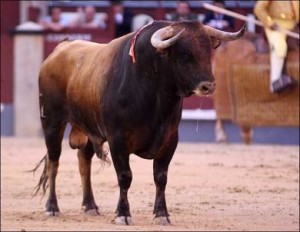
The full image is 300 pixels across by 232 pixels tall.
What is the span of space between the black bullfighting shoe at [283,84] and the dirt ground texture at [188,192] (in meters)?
0.69

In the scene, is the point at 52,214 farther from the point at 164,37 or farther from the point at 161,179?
the point at 164,37

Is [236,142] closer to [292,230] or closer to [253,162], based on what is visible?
[253,162]

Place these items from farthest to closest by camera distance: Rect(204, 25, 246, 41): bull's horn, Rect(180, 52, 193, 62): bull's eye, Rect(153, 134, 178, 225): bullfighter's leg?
Rect(153, 134, 178, 225): bullfighter's leg
Rect(204, 25, 246, 41): bull's horn
Rect(180, 52, 193, 62): bull's eye

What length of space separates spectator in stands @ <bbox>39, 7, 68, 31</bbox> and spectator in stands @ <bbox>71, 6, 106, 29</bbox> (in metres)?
0.18

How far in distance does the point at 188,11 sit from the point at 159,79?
800 cm

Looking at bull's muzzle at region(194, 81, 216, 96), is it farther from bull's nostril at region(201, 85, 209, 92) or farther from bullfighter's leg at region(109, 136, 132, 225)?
bullfighter's leg at region(109, 136, 132, 225)

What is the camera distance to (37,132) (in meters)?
17.1

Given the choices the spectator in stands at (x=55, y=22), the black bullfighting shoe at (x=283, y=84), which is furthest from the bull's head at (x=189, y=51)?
the spectator in stands at (x=55, y=22)

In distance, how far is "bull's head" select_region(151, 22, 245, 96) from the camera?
7.70 meters

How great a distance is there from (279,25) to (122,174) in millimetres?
6140

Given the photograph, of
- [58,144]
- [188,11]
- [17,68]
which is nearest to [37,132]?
[17,68]

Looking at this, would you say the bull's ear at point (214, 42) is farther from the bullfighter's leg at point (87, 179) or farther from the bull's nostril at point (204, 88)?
the bullfighter's leg at point (87, 179)

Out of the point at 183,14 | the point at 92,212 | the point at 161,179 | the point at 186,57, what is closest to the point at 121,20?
the point at 183,14

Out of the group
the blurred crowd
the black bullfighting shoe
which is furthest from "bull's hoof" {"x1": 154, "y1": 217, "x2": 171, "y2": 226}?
the blurred crowd
